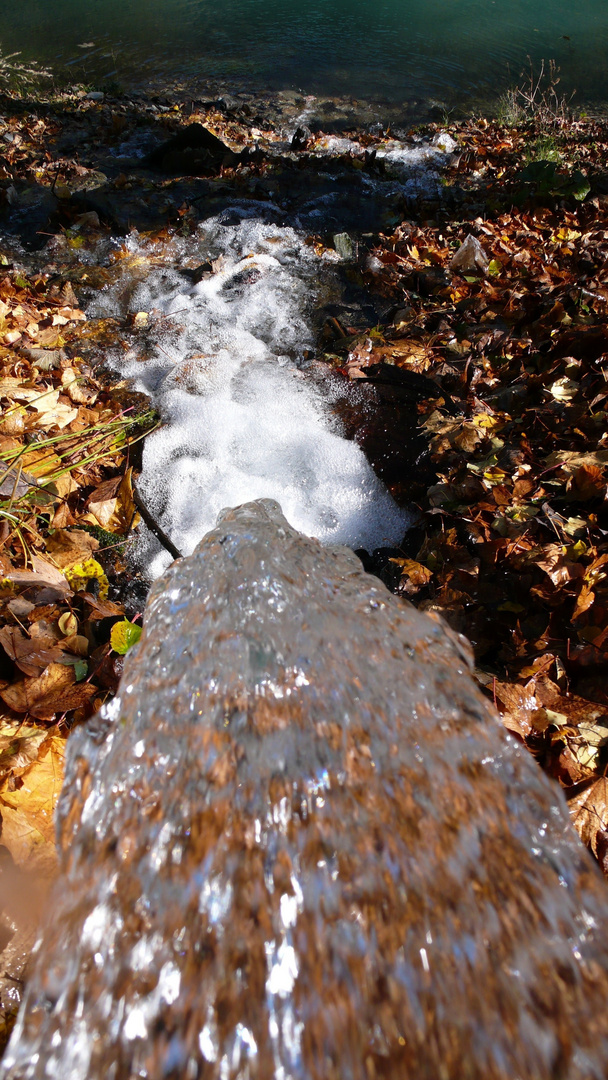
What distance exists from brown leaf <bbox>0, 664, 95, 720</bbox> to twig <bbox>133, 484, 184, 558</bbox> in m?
0.73

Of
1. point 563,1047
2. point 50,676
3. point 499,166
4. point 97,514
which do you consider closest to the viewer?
point 563,1047

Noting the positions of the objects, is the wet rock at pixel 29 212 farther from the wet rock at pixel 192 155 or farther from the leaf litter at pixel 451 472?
the wet rock at pixel 192 155

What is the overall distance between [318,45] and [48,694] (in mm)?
15073

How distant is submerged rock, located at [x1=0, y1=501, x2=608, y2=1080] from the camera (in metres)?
0.90

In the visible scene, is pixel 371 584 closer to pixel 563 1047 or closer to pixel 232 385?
pixel 563 1047

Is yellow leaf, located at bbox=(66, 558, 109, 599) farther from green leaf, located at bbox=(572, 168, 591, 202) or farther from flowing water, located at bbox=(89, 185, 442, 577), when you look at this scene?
green leaf, located at bbox=(572, 168, 591, 202)

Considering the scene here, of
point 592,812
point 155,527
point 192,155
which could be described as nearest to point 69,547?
point 155,527

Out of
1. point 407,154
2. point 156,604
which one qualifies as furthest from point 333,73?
point 156,604

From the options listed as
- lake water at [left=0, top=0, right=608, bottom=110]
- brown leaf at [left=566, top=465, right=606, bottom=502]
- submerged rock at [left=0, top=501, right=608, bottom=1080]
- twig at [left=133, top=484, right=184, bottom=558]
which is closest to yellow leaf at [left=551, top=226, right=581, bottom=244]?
brown leaf at [left=566, top=465, right=606, bottom=502]

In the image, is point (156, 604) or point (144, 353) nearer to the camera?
point (156, 604)

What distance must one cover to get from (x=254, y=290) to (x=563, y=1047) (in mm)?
4114

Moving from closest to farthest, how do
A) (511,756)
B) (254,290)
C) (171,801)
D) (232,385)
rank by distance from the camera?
(171,801)
(511,756)
(232,385)
(254,290)

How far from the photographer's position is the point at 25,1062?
911mm

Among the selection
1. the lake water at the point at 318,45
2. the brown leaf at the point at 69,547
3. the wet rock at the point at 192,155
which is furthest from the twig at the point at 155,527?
the lake water at the point at 318,45
